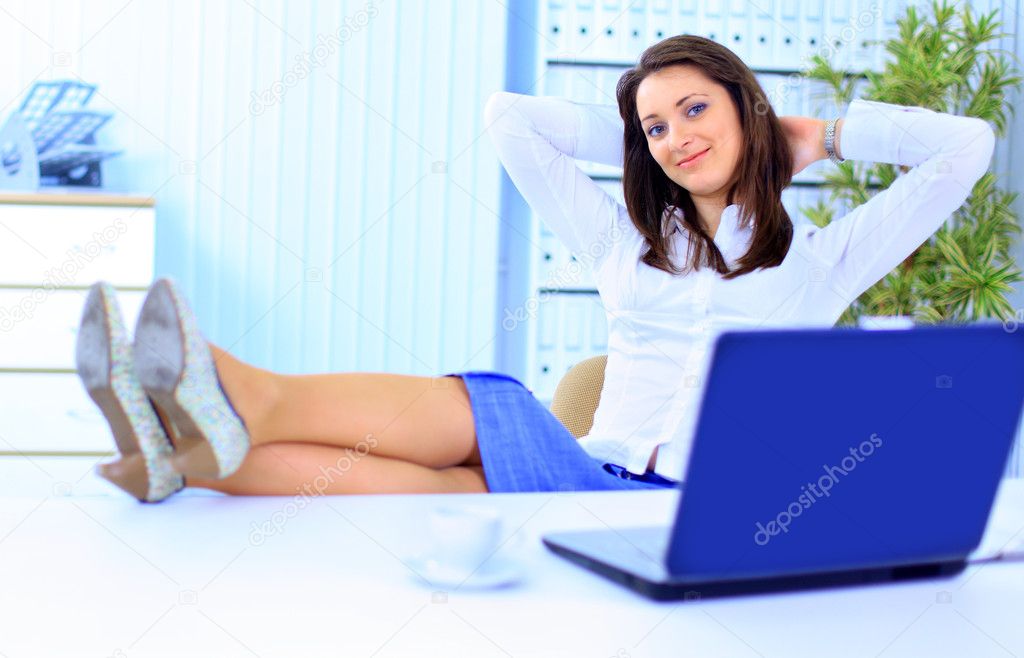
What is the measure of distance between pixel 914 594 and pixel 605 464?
947mm

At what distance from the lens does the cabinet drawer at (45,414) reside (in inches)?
121

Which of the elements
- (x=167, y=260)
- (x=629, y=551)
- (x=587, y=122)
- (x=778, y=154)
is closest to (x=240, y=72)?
(x=167, y=260)

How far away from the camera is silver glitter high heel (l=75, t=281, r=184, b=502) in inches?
35.9

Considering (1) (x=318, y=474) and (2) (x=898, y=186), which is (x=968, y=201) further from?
(1) (x=318, y=474)

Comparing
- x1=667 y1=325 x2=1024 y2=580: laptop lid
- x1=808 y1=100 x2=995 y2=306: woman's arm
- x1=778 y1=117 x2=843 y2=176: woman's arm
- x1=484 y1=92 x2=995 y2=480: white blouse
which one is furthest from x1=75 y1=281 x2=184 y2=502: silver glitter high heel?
x1=778 y1=117 x2=843 y2=176: woman's arm

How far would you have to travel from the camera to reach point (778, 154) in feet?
5.96

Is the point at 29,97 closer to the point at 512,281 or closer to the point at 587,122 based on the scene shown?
the point at 512,281

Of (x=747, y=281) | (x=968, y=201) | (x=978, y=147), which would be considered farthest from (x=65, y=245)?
(x=968, y=201)

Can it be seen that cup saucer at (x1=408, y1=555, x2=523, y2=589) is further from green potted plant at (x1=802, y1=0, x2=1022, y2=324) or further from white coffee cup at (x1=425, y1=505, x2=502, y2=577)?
green potted plant at (x1=802, y1=0, x2=1022, y2=324)

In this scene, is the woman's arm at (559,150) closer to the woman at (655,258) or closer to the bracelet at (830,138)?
the woman at (655,258)

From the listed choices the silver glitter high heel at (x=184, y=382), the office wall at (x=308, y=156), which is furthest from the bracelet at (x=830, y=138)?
the office wall at (x=308, y=156)

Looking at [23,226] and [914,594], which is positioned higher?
[914,594]

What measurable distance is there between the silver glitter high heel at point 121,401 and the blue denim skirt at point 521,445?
0.41 metres

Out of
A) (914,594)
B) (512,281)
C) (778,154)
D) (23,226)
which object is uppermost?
(778,154)
